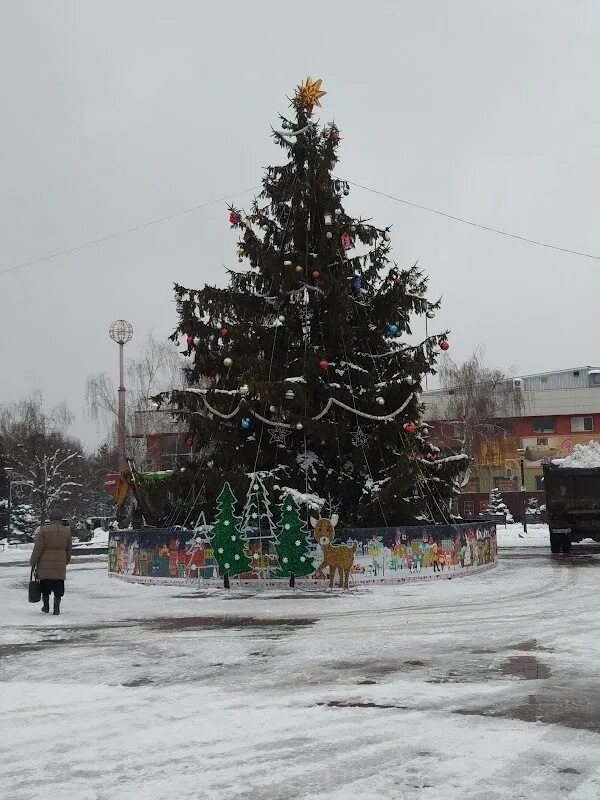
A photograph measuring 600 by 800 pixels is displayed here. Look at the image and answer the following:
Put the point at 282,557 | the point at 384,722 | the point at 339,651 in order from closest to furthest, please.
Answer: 1. the point at 384,722
2. the point at 339,651
3. the point at 282,557

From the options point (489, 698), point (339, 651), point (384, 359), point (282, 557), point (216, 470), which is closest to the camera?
point (489, 698)

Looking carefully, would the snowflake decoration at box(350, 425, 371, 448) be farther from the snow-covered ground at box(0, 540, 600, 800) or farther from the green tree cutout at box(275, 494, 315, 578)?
the snow-covered ground at box(0, 540, 600, 800)

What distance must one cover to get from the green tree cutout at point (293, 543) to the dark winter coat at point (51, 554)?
4.58 meters

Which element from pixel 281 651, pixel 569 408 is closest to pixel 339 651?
pixel 281 651

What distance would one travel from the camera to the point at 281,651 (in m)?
9.96

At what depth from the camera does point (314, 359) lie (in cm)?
1939

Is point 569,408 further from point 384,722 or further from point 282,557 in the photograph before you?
point 384,722

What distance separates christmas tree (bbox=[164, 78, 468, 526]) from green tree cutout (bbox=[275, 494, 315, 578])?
1486 mm

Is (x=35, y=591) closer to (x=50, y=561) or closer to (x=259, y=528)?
(x=50, y=561)

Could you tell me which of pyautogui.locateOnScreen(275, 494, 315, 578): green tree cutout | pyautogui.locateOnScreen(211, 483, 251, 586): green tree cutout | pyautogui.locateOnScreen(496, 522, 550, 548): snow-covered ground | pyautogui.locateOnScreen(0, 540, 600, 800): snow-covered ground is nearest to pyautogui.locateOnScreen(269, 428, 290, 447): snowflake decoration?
pyautogui.locateOnScreen(211, 483, 251, 586): green tree cutout

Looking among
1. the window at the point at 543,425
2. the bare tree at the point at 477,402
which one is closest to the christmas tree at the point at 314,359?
the bare tree at the point at 477,402

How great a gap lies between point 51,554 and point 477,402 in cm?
5154

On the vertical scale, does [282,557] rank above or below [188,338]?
below

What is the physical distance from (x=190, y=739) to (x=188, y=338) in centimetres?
1493
